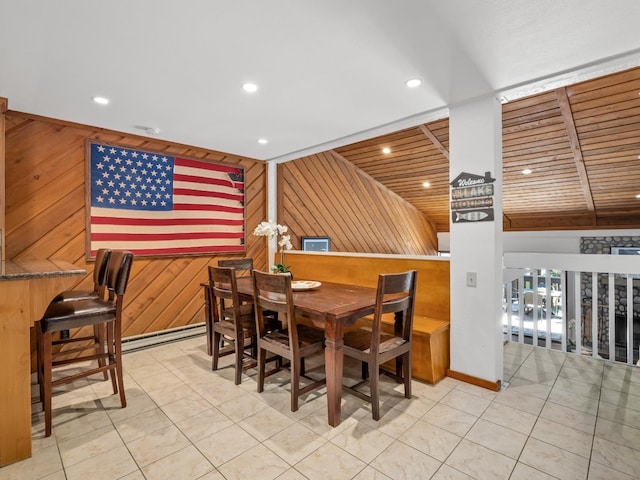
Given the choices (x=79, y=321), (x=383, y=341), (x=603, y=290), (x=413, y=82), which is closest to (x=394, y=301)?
(x=383, y=341)

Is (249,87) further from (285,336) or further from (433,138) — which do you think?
(433,138)

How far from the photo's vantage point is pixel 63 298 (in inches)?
110

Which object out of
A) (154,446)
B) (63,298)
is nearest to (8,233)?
(63,298)

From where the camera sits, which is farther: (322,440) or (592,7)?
(322,440)

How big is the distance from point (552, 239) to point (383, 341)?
7251 mm

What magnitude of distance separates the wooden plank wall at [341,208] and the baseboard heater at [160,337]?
6.64 feet

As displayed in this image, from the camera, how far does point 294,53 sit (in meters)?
2.23

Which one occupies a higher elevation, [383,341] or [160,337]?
[383,341]

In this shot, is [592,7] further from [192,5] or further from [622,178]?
[622,178]

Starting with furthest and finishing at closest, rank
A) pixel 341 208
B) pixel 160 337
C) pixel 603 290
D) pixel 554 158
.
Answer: pixel 603 290
pixel 341 208
pixel 554 158
pixel 160 337

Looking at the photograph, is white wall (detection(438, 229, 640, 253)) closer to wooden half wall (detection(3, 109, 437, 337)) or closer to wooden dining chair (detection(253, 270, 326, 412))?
wooden half wall (detection(3, 109, 437, 337))

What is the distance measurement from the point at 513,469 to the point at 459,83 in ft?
8.66

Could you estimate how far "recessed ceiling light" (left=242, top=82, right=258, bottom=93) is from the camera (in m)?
2.69

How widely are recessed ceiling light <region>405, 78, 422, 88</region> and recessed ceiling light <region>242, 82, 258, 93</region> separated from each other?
125 cm
